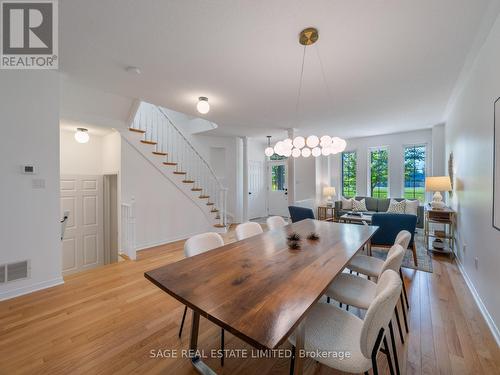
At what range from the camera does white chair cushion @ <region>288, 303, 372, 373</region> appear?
1008 mm

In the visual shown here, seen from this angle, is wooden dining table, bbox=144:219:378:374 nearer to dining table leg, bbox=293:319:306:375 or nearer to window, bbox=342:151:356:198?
dining table leg, bbox=293:319:306:375

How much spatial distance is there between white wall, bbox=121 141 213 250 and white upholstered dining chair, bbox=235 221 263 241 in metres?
2.33

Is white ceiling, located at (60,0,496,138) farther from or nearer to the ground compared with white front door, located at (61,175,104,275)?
farther from the ground

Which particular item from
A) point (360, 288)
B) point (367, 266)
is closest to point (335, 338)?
point (360, 288)

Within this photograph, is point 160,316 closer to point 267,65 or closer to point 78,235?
point 267,65

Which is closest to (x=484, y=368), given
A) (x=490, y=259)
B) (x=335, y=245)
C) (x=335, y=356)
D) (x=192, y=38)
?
(x=490, y=259)

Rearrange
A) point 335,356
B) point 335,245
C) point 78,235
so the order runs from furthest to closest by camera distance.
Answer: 1. point 78,235
2. point 335,245
3. point 335,356

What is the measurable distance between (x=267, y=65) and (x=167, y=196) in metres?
3.26

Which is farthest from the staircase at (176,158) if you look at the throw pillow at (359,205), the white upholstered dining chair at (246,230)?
the throw pillow at (359,205)

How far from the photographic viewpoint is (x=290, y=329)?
2.73 ft

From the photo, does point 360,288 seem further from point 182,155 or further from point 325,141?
point 182,155

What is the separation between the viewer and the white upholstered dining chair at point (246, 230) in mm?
2396

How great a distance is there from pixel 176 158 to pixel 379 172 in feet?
18.8

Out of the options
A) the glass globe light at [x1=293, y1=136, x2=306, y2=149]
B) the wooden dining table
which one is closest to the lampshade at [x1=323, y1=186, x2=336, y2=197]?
the glass globe light at [x1=293, y1=136, x2=306, y2=149]
